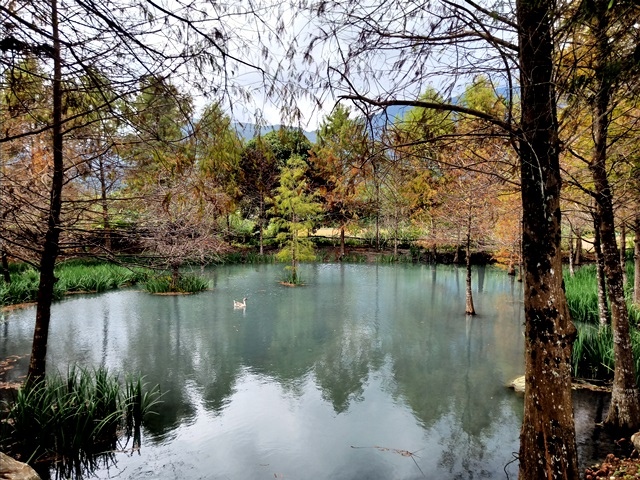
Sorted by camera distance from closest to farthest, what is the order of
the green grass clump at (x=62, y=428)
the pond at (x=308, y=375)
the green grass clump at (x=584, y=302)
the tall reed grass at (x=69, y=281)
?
the green grass clump at (x=62, y=428), the pond at (x=308, y=375), the green grass clump at (x=584, y=302), the tall reed grass at (x=69, y=281)

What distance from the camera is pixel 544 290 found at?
8.23 ft

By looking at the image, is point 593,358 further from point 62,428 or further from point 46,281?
point 46,281

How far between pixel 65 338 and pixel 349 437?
7.12 metres

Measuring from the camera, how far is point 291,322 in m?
10.6

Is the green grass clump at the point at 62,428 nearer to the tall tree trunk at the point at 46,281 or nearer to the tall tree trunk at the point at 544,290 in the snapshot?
the tall tree trunk at the point at 46,281

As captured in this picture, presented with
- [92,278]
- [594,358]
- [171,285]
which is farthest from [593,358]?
[92,278]

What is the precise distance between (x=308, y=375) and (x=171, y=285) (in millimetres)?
8426

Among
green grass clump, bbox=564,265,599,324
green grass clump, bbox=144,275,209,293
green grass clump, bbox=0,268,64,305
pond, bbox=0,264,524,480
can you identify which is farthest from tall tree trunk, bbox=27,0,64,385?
green grass clump, bbox=564,265,599,324

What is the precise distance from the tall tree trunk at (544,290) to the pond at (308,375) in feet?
7.08

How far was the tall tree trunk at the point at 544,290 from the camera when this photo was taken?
247 cm

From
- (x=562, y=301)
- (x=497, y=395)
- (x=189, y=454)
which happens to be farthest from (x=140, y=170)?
(x=497, y=395)

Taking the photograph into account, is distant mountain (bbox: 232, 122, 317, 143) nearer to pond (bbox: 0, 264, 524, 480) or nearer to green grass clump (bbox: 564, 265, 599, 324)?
pond (bbox: 0, 264, 524, 480)

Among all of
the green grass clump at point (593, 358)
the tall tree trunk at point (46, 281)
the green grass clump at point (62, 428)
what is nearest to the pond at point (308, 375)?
the green grass clump at point (62, 428)

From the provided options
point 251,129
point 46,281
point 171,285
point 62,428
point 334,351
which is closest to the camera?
point 251,129
